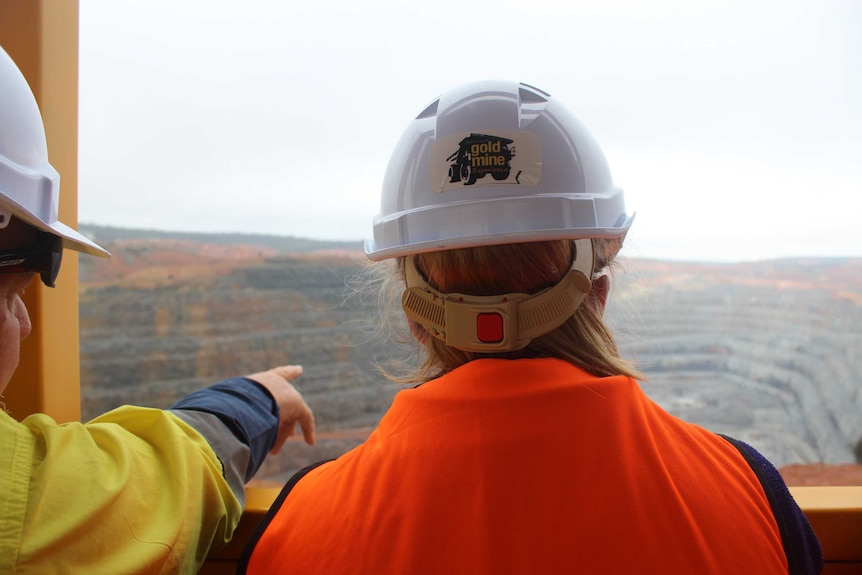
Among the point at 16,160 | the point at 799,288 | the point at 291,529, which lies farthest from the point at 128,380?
the point at 799,288

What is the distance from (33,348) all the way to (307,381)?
0.84m

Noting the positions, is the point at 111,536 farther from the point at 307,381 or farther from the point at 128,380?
the point at 128,380

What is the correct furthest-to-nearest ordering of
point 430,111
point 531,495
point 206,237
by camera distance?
point 206,237
point 430,111
point 531,495

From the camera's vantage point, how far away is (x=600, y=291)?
44.1 inches

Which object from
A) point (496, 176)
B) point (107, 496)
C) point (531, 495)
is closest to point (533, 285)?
point (496, 176)

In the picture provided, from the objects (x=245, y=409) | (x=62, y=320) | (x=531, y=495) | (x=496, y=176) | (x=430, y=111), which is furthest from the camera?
(x=62, y=320)

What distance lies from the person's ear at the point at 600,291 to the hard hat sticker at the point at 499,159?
0.75 feet

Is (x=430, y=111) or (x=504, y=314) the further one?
(x=430, y=111)

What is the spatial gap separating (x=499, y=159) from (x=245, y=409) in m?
0.90

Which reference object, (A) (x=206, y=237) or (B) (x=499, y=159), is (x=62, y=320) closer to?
(A) (x=206, y=237)

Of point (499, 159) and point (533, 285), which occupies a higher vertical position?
point (499, 159)

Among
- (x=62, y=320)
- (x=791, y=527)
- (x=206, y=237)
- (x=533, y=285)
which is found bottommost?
(x=791, y=527)

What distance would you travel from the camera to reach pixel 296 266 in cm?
220

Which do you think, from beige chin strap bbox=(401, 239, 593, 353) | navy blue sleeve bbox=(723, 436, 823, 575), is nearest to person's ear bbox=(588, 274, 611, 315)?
beige chin strap bbox=(401, 239, 593, 353)
